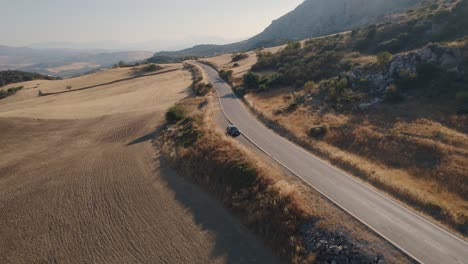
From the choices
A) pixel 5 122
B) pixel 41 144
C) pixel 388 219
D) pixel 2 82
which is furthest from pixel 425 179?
pixel 2 82

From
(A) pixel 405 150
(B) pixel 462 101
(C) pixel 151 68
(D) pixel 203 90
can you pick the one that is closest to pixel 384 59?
(B) pixel 462 101

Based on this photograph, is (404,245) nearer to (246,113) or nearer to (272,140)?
(272,140)

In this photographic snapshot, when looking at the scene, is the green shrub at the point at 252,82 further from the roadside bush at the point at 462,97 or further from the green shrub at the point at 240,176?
the green shrub at the point at 240,176

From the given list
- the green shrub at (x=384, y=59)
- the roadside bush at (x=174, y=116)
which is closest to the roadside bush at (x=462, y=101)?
the green shrub at (x=384, y=59)

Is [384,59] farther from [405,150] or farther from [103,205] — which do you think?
[103,205]

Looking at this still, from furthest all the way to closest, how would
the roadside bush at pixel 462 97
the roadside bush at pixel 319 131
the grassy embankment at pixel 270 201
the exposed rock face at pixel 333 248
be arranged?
the roadside bush at pixel 319 131, the roadside bush at pixel 462 97, the grassy embankment at pixel 270 201, the exposed rock face at pixel 333 248

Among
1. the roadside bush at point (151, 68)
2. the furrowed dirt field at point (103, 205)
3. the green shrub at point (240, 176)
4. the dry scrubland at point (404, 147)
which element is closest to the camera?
the furrowed dirt field at point (103, 205)
